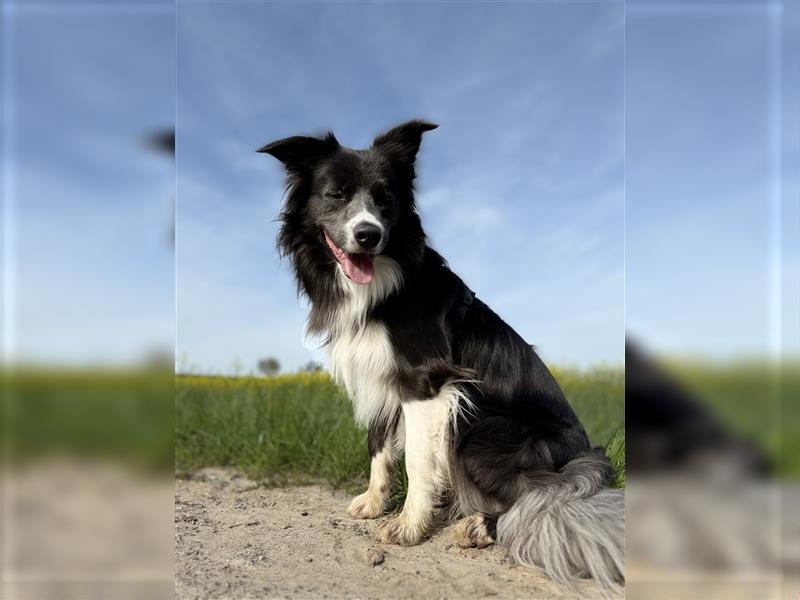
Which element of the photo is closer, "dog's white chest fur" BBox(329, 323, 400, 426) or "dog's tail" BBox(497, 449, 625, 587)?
"dog's tail" BBox(497, 449, 625, 587)

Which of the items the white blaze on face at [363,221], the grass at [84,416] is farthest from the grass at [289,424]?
the grass at [84,416]

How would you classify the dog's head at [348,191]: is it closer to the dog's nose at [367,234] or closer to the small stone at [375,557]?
the dog's nose at [367,234]

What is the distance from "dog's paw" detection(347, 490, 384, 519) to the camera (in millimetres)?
3912

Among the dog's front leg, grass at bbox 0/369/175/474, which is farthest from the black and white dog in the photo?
grass at bbox 0/369/175/474

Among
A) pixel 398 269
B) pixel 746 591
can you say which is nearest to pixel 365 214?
pixel 398 269

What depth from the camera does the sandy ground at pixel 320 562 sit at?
2.79 m

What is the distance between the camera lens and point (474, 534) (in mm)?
3357

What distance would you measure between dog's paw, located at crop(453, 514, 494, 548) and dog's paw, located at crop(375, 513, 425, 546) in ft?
0.83

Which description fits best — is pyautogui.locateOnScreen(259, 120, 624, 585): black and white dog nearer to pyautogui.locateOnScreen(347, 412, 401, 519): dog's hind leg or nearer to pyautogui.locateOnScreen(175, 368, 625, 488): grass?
pyautogui.locateOnScreen(347, 412, 401, 519): dog's hind leg

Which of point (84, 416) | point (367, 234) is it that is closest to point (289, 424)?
point (367, 234)

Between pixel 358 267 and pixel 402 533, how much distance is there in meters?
1.82

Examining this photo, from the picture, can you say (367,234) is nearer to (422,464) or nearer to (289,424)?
(422,464)

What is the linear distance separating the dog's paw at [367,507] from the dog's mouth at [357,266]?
1.71 m

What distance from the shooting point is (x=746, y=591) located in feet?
5.68
